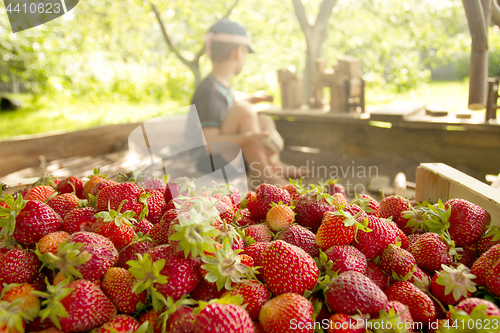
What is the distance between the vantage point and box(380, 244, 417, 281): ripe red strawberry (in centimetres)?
66

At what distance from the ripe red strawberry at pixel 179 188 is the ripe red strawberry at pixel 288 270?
0.25 metres

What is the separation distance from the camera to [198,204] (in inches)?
25.2

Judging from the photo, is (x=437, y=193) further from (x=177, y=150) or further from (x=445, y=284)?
(x=177, y=150)

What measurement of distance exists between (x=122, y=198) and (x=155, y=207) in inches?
3.3

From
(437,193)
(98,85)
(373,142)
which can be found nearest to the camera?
(437,193)

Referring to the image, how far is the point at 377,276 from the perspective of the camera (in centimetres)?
67

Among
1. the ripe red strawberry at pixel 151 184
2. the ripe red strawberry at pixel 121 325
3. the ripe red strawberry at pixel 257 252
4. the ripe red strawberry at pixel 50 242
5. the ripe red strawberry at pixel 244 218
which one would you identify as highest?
the ripe red strawberry at pixel 151 184

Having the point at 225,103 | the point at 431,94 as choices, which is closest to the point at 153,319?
the point at 225,103

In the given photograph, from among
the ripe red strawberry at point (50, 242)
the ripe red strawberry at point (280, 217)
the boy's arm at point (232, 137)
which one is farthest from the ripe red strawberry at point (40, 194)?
the boy's arm at point (232, 137)

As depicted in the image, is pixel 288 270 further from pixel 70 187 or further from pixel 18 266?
pixel 70 187

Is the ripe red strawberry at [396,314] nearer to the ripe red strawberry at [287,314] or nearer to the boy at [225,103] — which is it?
the ripe red strawberry at [287,314]

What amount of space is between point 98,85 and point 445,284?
7.07 m

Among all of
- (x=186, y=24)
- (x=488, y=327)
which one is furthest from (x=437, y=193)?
(x=186, y=24)

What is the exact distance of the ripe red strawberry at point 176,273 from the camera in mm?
562
